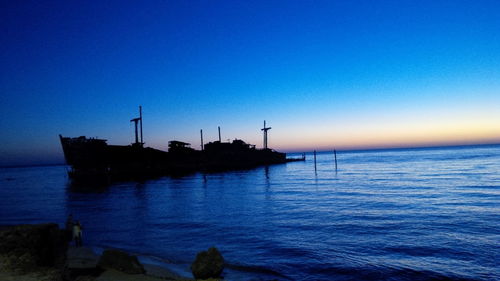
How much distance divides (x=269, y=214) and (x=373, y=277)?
12355mm

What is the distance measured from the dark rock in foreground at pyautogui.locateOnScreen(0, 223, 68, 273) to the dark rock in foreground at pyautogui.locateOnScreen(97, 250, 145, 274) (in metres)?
3.03

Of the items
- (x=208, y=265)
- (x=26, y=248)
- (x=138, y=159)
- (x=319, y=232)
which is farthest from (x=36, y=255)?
(x=138, y=159)

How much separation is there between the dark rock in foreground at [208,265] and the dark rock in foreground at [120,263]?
5.99 ft

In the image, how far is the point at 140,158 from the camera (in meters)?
71.4

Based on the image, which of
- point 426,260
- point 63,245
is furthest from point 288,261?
point 63,245

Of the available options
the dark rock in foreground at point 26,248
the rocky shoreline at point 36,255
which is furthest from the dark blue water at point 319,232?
the dark rock in foreground at point 26,248

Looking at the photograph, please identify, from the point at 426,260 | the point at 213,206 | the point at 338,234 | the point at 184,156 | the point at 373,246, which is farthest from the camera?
the point at 184,156

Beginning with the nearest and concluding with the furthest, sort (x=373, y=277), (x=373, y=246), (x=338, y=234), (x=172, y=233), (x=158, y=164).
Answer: (x=373, y=277) → (x=373, y=246) → (x=338, y=234) → (x=172, y=233) → (x=158, y=164)

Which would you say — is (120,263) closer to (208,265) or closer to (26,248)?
(208,265)

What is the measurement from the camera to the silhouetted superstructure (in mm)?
64688

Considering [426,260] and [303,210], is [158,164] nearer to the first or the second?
[303,210]

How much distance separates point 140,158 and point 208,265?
65597mm

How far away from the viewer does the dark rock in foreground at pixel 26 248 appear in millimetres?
6676

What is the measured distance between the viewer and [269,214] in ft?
73.8
